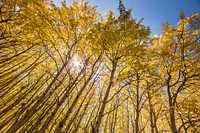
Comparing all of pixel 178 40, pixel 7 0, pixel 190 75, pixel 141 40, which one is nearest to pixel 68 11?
pixel 7 0

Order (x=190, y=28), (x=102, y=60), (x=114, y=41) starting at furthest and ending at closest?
(x=190, y=28)
(x=102, y=60)
(x=114, y=41)

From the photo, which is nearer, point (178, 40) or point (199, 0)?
point (178, 40)

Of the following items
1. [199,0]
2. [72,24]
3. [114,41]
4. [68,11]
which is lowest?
[114,41]

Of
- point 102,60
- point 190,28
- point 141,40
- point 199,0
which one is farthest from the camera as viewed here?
point 199,0

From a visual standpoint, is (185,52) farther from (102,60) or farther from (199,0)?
(199,0)

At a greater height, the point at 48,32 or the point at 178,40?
the point at 178,40

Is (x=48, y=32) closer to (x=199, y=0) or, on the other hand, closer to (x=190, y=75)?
(x=190, y=75)

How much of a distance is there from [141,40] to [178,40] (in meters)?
2.27

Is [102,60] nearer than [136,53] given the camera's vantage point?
No

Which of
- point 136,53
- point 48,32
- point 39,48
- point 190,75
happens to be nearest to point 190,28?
point 190,75

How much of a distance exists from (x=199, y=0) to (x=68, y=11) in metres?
7.46

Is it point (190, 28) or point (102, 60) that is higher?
point (190, 28)

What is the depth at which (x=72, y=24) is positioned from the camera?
539cm

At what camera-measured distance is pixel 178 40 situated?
6.35 meters
